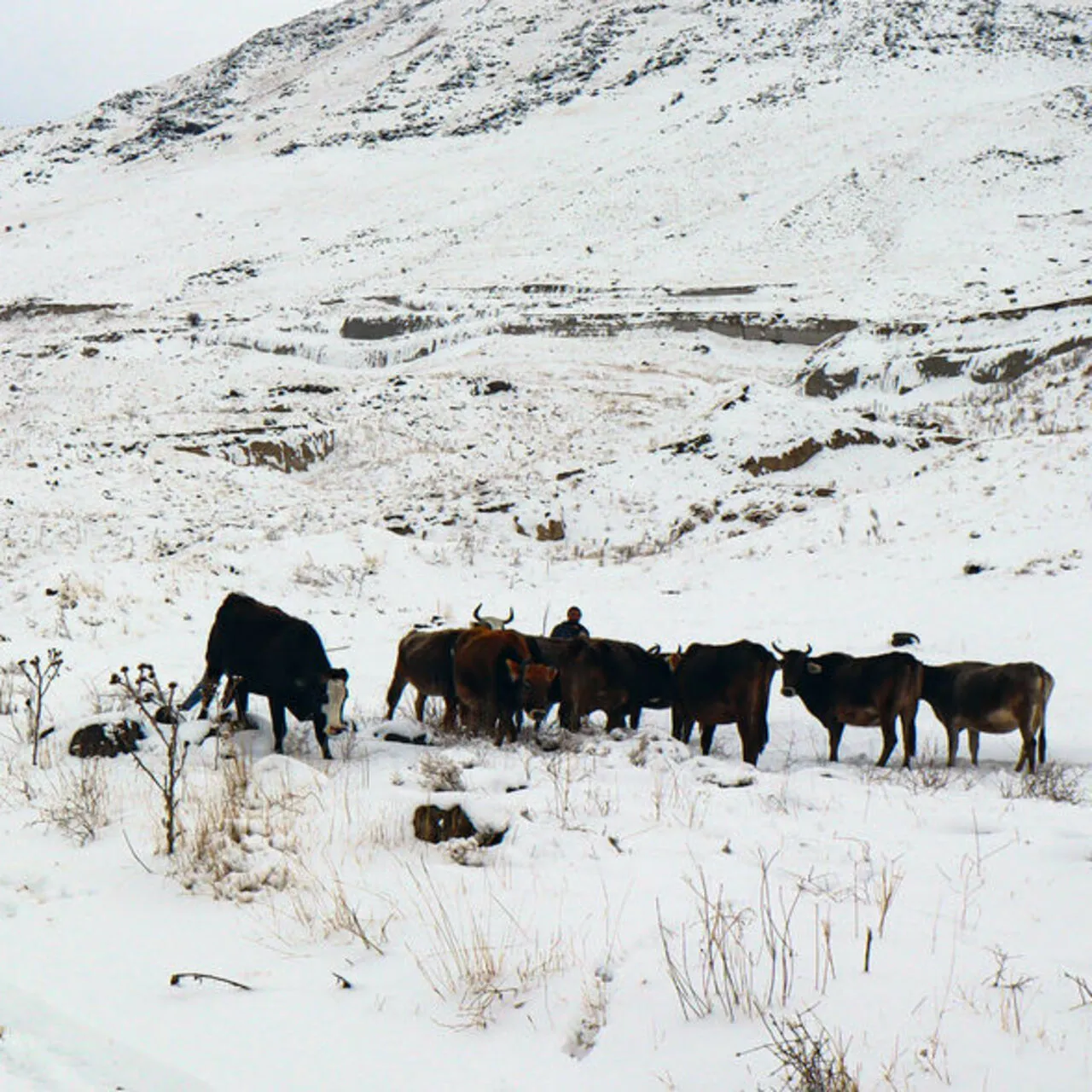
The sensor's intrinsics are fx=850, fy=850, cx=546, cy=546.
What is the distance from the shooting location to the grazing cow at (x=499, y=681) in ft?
21.7

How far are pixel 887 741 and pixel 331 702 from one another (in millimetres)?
4290

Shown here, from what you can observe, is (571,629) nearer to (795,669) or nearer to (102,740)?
(795,669)

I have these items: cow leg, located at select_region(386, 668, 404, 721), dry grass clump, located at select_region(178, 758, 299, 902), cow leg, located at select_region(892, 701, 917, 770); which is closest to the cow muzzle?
dry grass clump, located at select_region(178, 758, 299, 902)

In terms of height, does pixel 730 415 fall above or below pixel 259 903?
above

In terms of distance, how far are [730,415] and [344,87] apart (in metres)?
92.5

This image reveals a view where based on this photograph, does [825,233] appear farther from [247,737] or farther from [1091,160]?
[247,737]

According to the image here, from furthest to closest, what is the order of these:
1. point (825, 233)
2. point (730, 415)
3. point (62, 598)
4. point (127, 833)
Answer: point (825, 233)
point (730, 415)
point (62, 598)
point (127, 833)

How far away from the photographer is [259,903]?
3670 mm

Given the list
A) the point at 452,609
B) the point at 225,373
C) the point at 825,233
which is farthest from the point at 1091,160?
the point at 452,609

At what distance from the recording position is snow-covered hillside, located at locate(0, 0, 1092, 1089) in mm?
2873

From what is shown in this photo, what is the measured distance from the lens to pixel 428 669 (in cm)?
730

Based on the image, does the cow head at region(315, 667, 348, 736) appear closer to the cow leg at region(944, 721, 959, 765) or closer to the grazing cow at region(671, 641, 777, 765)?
the grazing cow at region(671, 641, 777, 765)

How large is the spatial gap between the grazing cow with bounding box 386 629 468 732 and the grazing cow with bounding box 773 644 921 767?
8.83 ft

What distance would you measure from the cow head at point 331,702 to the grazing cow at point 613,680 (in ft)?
6.34
